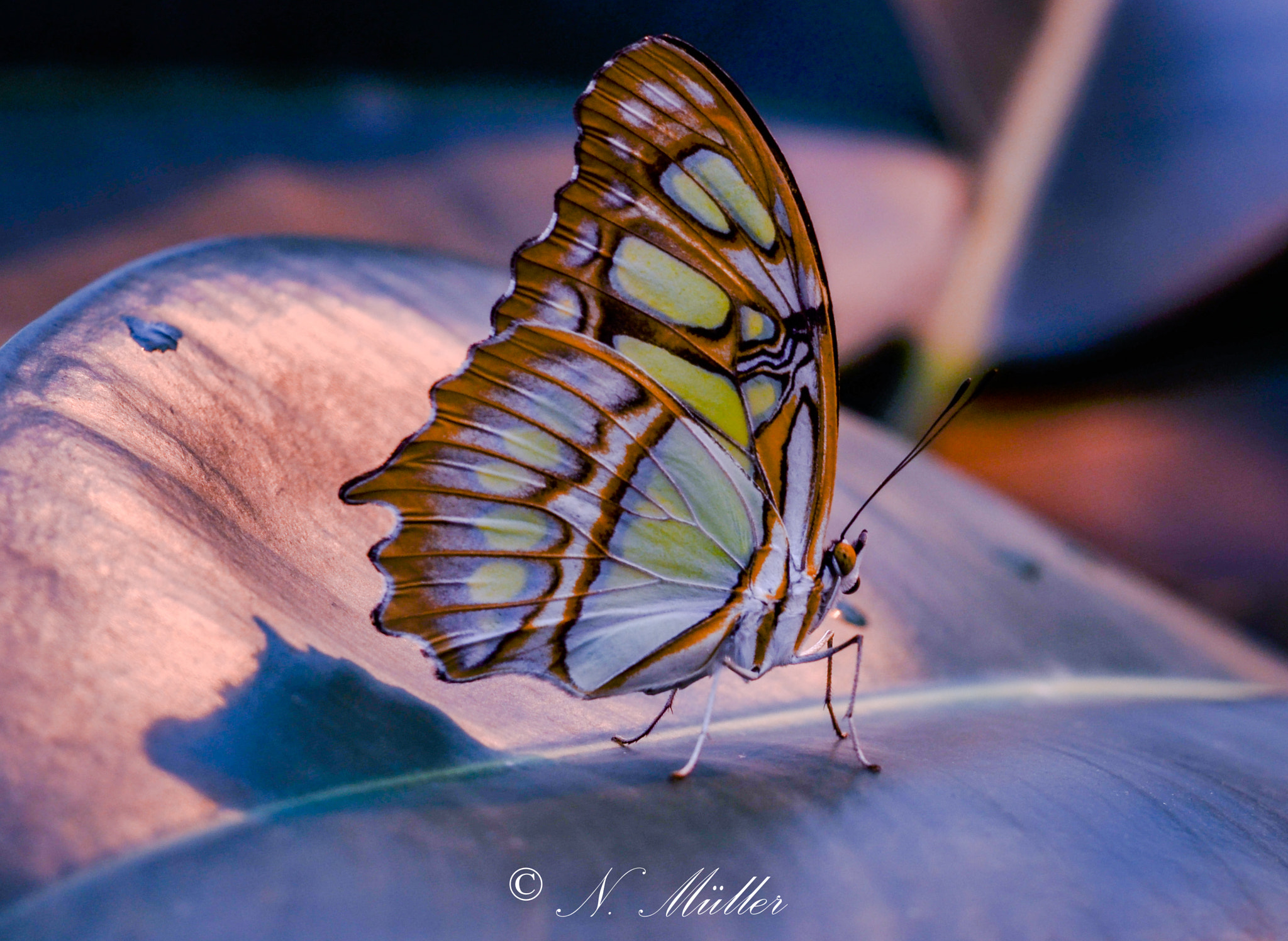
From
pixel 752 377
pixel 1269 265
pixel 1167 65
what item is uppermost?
pixel 1167 65

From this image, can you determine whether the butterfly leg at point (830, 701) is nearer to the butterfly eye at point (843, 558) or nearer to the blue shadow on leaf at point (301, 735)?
the butterfly eye at point (843, 558)

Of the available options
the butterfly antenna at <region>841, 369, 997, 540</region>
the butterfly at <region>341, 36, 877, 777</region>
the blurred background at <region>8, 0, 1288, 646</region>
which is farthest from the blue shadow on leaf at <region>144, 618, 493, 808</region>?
the blurred background at <region>8, 0, 1288, 646</region>

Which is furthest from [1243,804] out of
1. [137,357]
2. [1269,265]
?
[1269,265]

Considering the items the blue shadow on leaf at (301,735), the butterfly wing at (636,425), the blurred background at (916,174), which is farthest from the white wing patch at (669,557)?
the blurred background at (916,174)

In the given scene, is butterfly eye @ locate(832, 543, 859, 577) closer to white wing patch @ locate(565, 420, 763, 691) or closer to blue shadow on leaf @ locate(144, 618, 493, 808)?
white wing patch @ locate(565, 420, 763, 691)

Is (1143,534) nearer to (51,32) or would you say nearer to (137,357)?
(137,357)
